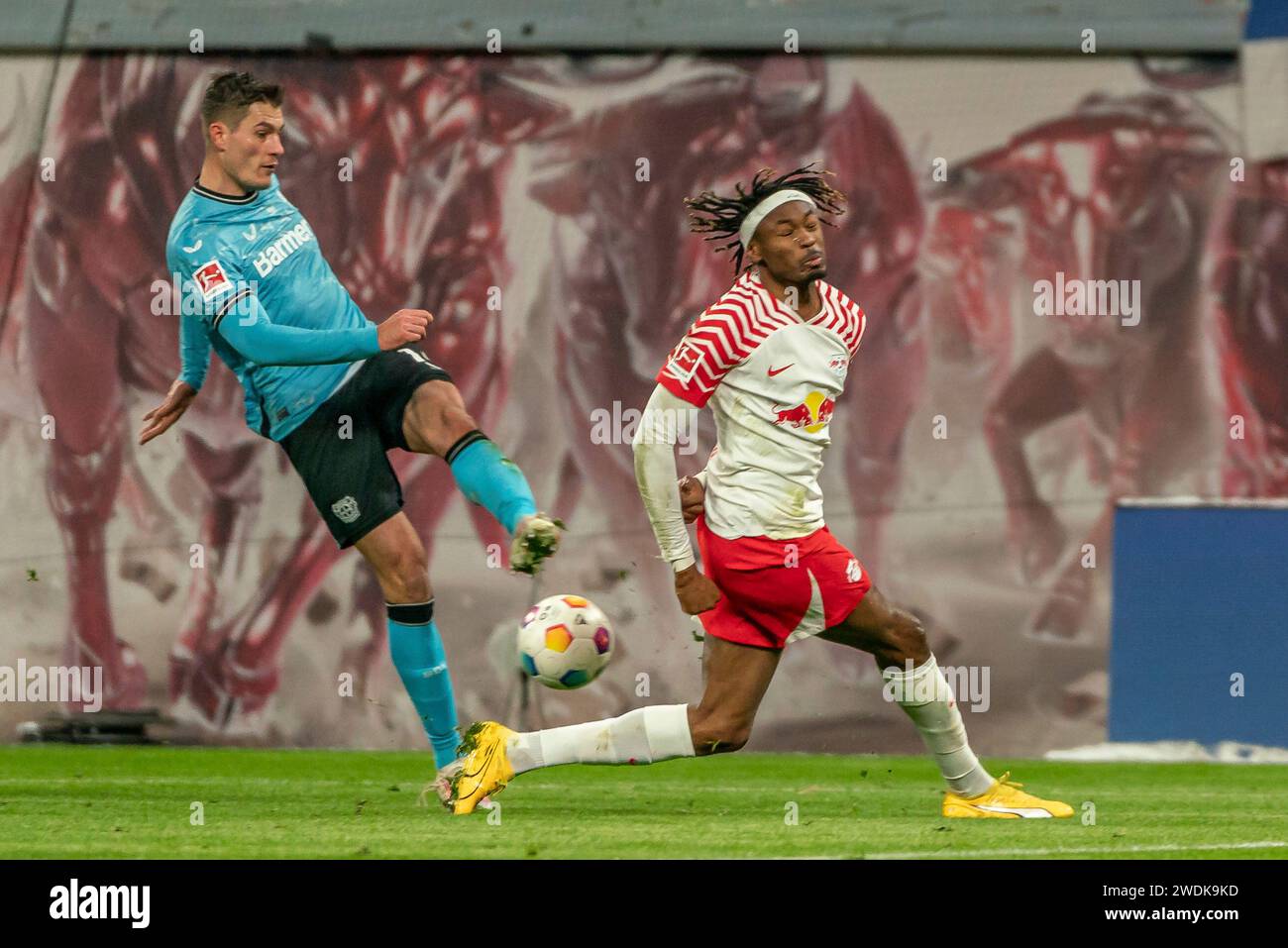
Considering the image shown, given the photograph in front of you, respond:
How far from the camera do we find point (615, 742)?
6.43 metres

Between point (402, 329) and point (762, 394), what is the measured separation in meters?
1.47

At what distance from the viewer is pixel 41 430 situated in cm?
1205

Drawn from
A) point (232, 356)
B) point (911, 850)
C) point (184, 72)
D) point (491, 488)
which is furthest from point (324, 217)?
point (911, 850)

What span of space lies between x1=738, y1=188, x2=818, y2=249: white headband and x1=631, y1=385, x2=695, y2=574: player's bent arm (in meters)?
0.67

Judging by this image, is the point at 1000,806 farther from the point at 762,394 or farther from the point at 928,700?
the point at 762,394

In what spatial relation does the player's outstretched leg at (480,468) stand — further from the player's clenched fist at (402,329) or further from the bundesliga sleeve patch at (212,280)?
the bundesliga sleeve patch at (212,280)

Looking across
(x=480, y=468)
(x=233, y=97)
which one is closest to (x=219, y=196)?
(x=233, y=97)

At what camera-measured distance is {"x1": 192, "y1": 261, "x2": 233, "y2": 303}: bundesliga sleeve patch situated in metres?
7.32

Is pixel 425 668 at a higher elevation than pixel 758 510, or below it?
below

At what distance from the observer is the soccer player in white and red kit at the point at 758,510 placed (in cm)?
620

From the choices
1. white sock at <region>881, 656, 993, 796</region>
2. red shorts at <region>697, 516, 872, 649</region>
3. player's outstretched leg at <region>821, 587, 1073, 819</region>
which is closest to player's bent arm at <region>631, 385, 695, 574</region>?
red shorts at <region>697, 516, 872, 649</region>
